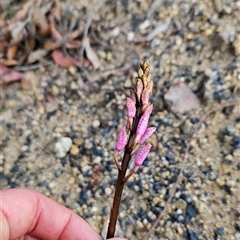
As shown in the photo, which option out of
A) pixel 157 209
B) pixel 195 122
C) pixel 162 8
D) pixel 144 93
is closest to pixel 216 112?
pixel 195 122

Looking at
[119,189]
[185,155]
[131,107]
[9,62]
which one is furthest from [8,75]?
[131,107]

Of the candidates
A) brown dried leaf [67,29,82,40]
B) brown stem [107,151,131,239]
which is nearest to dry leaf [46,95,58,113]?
brown dried leaf [67,29,82,40]

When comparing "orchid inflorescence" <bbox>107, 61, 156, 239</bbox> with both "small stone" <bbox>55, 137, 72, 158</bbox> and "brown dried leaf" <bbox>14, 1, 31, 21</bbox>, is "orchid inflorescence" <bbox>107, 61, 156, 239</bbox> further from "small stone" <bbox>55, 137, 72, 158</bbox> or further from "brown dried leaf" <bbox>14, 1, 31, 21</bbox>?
"brown dried leaf" <bbox>14, 1, 31, 21</bbox>

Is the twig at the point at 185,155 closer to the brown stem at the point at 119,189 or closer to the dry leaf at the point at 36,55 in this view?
the brown stem at the point at 119,189

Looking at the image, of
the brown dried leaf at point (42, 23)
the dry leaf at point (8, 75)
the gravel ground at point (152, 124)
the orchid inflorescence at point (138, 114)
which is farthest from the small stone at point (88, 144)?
the orchid inflorescence at point (138, 114)

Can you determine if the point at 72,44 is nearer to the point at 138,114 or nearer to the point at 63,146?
the point at 63,146

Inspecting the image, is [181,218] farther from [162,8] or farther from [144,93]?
[162,8]
